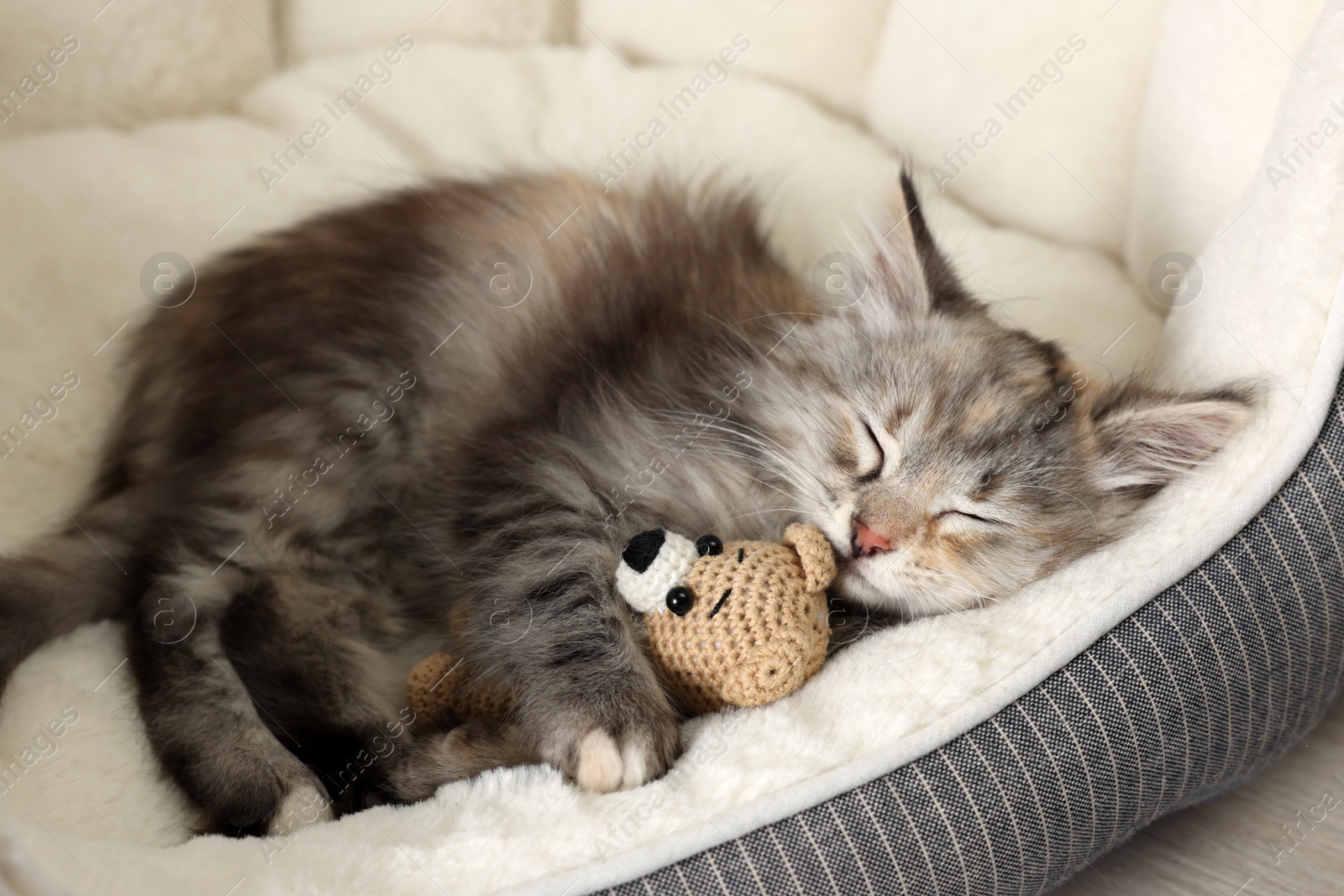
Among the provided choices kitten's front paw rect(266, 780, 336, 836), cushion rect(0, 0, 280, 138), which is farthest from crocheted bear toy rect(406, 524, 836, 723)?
cushion rect(0, 0, 280, 138)

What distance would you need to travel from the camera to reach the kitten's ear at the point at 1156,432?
5.09 ft

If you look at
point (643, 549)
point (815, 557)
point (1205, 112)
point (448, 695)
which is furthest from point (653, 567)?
point (1205, 112)

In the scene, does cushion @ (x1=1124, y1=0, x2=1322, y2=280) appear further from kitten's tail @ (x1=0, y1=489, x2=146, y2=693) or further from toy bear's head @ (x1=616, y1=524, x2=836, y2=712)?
kitten's tail @ (x1=0, y1=489, x2=146, y2=693)

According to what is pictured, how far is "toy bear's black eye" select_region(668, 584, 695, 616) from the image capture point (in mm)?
1393

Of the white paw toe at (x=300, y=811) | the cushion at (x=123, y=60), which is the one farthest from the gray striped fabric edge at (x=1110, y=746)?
the cushion at (x=123, y=60)

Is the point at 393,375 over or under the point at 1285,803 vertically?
under

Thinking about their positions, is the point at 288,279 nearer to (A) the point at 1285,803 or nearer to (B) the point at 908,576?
(B) the point at 908,576

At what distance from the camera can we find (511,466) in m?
1.64

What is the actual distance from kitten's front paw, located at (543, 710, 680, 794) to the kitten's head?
0.42m

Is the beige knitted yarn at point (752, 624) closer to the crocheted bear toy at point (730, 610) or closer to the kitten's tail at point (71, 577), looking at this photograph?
the crocheted bear toy at point (730, 610)

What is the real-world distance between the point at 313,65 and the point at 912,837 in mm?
2658

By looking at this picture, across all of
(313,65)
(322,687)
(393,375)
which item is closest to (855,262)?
(393,375)

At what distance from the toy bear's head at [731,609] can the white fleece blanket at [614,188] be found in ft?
0.18

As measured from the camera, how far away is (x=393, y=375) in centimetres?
194
